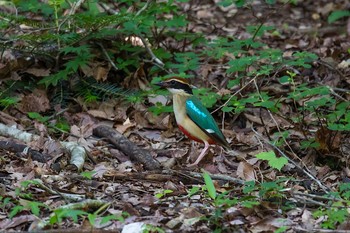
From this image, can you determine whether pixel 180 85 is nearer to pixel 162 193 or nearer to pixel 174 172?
pixel 174 172

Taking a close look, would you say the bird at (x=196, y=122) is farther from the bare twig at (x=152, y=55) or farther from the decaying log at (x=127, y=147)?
the bare twig at (x=152, y=55)

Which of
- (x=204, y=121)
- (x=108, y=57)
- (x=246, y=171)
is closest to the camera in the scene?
(x=246, y=171)

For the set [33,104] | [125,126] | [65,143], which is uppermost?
[65,143]

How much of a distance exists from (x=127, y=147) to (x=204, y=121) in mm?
877

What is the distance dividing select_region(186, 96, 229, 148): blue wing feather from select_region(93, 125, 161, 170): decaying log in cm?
61

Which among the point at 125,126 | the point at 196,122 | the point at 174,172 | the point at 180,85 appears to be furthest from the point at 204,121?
the point at 125,126

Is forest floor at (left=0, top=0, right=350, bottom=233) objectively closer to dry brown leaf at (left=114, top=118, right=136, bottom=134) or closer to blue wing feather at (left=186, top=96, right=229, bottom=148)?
dry brown leaf at (left=114, top=118, right=136, bottom=134)

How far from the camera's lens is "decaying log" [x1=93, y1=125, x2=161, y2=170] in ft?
23.8

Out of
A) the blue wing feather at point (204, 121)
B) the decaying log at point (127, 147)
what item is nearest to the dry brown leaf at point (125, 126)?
the decaying log at point (127, 147)

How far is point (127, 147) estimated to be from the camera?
7699 mm

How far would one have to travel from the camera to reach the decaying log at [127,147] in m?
7.26

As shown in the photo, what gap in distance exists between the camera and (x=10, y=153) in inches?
288

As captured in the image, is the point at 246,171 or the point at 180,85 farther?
the point at 180,85

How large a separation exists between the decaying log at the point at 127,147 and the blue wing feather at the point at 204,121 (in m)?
0.61
